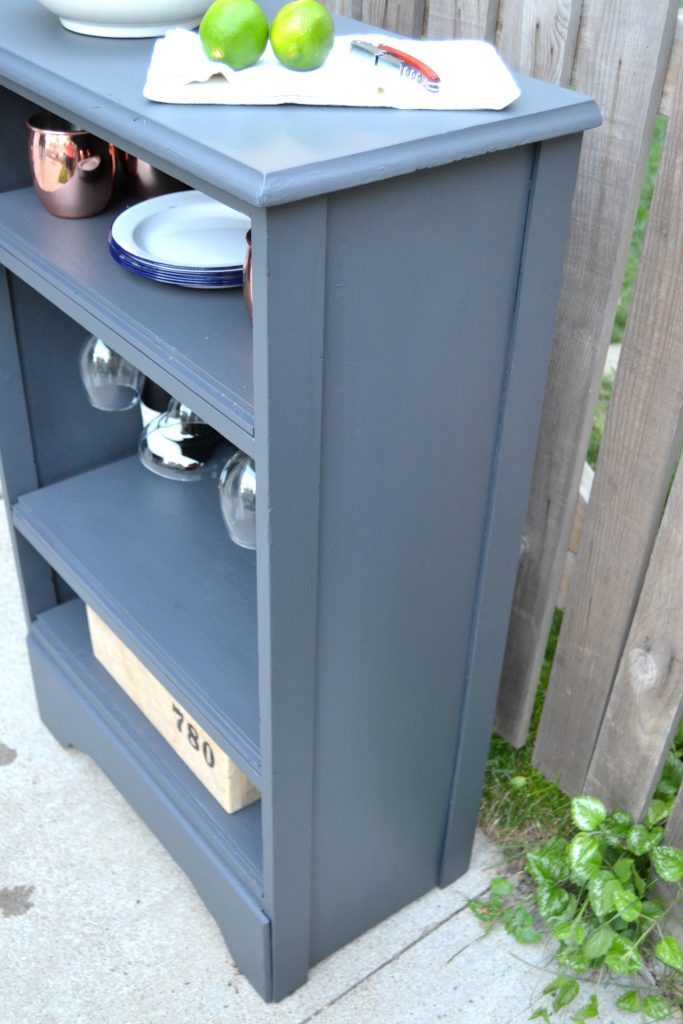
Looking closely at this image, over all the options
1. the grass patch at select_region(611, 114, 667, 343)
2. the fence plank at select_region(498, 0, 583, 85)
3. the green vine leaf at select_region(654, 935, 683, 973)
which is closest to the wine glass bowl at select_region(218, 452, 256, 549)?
the fence plank at select_region(498, 0, 583, 85)

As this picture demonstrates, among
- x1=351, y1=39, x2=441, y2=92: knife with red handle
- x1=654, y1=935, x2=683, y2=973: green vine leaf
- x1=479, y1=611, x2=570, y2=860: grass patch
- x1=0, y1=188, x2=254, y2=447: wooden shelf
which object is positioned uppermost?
x1=351, y1=39, x2=441, y2=92: knife with red handle

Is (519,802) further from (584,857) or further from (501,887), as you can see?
(584,857)

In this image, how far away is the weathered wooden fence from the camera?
1.54 m

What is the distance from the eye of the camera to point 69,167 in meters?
1.70

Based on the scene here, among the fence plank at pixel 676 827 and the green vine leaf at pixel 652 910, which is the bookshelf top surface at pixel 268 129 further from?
the green vine leaf at pixel 652 910

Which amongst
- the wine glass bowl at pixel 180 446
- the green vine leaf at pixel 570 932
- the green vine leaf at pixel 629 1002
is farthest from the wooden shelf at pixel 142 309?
the green vine leaf at pixel 629 1002

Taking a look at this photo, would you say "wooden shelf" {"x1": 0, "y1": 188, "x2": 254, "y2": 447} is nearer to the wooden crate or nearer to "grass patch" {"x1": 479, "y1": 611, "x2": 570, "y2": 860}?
the wooden crate

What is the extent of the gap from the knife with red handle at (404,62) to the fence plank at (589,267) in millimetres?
326

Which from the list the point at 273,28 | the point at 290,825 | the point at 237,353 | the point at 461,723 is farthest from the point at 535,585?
the point at 273,28

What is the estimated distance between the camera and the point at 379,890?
77.0 inches

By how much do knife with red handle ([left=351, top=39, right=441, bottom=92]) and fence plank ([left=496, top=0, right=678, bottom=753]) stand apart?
0.33m

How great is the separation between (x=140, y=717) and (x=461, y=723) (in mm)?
654

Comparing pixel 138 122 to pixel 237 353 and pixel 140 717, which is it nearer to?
pixel 237 353

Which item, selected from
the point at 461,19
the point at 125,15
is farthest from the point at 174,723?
the point at 461,19
